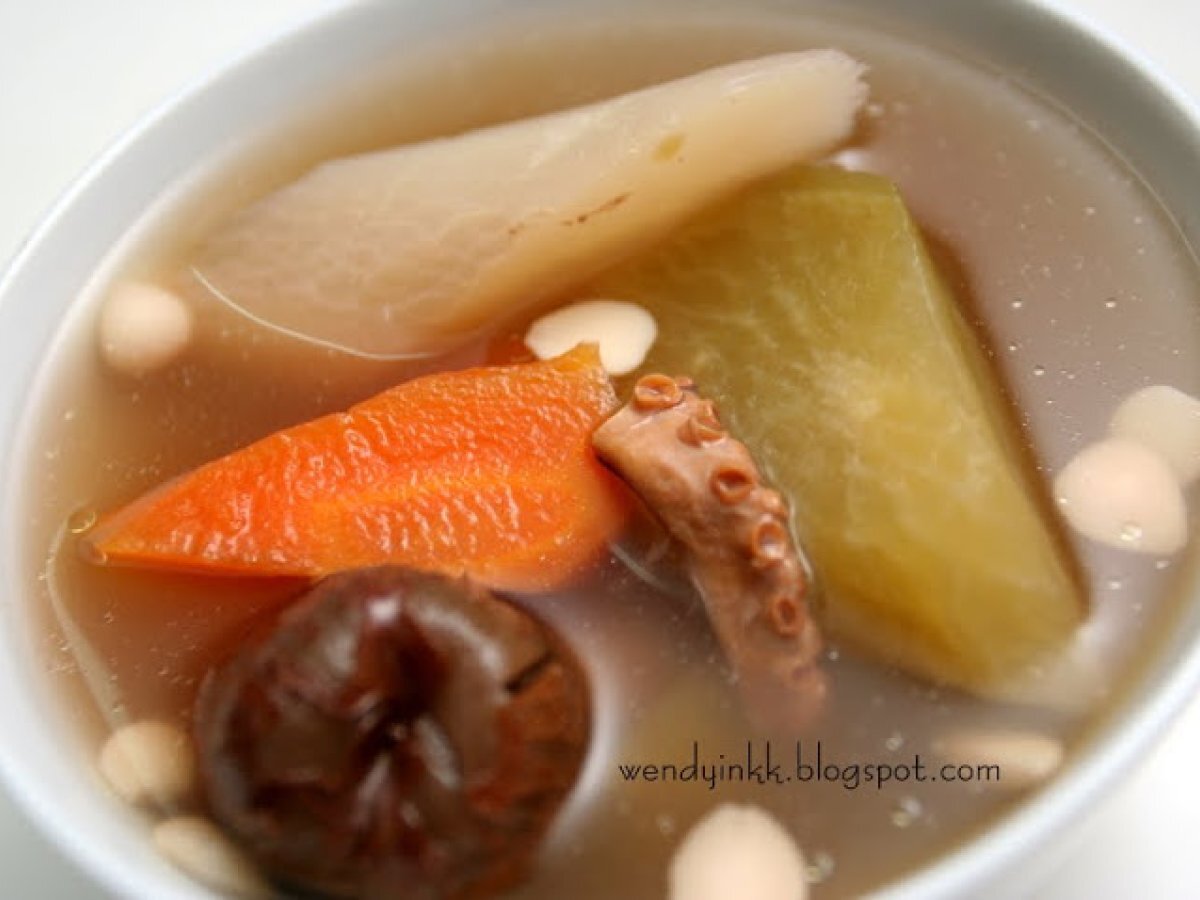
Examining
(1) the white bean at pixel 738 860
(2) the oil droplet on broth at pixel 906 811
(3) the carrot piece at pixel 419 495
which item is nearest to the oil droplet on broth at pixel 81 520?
(3) the carrot piece at pixel 419 495

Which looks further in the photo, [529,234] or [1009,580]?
[529,234]

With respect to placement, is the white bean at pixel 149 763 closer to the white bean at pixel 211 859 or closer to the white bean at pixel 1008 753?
the white bean at pixel 211 859

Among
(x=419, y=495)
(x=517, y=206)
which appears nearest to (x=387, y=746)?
(x=419, y=495)

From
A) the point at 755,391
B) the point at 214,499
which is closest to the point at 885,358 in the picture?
the point at 755,391

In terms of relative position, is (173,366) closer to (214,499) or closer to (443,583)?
(214,499)

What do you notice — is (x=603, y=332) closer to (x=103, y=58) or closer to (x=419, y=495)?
(x=419, y=495)
